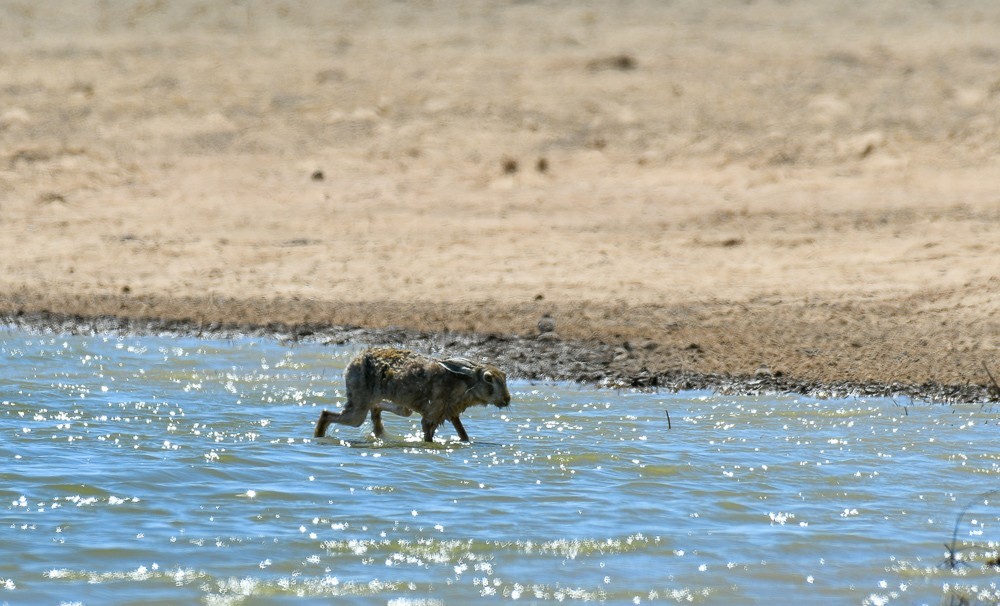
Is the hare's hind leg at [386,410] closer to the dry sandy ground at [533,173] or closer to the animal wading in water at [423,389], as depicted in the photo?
the animal wading in water at [423,389]

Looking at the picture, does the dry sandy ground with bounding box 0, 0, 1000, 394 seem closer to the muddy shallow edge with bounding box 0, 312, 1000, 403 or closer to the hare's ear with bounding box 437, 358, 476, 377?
the muddy shallow edge with bounding box 0, 312, 1000, 403

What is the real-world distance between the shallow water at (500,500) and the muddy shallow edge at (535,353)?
1.69 feet

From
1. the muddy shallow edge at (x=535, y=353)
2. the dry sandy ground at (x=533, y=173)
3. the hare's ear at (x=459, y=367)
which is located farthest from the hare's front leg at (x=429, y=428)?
the dry sandy ground at (x=533, y=173)

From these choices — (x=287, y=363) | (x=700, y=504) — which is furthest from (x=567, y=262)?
(x=700, y=504)

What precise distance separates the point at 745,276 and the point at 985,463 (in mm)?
8923

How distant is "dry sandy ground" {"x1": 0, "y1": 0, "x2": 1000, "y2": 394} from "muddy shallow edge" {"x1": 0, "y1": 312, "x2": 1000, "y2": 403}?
34 centimetres

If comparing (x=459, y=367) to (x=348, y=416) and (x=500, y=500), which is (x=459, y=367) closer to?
(x=348, y=416)

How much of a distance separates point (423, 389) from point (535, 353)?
4.41m

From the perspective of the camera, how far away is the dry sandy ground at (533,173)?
59.3 feet

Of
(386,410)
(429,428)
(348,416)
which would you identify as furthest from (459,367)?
(348,416)

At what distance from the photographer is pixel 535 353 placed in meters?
15.8

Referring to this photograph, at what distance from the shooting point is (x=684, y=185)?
23625mm

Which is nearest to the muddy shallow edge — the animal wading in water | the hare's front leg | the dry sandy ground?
the dry sandy ground

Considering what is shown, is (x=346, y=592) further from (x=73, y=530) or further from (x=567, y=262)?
(x=567, y=262)
